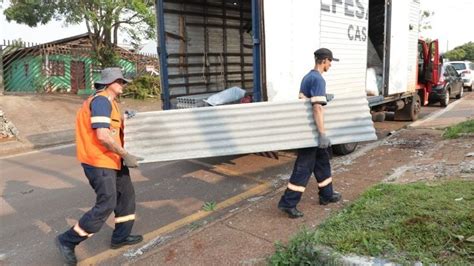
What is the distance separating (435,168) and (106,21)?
11519 millimetres

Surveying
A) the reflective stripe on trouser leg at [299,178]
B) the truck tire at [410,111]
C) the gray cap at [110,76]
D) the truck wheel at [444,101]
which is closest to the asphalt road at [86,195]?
the reflective stripe on trouser leg at [299,178]

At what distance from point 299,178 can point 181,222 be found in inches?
51.4

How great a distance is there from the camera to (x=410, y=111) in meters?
10.5

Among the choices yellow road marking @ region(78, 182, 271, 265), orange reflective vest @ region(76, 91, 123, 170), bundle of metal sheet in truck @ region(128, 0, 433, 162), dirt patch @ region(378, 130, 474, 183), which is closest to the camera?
orange reflective vest @ region(76, 91, 123, 170)

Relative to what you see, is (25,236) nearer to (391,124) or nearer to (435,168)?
(435,168)

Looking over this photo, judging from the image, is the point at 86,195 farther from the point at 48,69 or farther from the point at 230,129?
the point at 48,69

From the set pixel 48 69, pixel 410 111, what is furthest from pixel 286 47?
pixel 48 69

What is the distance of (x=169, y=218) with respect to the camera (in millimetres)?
4477

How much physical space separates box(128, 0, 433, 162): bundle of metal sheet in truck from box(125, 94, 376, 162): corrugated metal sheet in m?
0.04

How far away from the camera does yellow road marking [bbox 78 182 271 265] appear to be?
361 cm

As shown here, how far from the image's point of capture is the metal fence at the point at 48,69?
56.5 feet

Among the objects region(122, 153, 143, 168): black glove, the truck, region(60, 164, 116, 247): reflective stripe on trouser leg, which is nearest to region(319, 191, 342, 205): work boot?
the truck

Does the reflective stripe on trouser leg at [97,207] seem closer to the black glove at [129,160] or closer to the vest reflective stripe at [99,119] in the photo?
the black glove at [129,160]

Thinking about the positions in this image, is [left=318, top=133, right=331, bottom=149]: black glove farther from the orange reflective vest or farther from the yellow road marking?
the orange reflective vest
